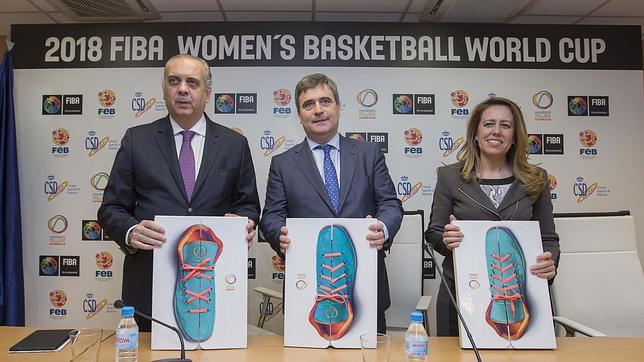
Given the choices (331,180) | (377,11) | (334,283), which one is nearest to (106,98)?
(377,11)

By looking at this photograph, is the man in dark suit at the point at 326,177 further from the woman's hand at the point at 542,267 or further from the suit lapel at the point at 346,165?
the woman's hand at the point at 542,267

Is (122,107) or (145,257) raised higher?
(122,107)

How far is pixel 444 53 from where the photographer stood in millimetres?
3695

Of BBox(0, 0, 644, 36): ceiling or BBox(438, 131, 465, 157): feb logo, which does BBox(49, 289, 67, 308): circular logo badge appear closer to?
BBox(0, 0, 644, 36): ceiling

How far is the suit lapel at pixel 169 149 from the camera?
189 centimetres

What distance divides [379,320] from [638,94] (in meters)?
3.20

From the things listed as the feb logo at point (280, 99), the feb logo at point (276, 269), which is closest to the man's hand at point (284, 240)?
the feb logo at point (276, 269)

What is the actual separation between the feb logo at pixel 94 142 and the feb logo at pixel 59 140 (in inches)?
6.9

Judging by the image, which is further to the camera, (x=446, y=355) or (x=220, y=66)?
(x=220, y=66)

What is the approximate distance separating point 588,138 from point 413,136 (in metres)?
1.41

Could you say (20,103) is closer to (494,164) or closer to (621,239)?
(494,164)

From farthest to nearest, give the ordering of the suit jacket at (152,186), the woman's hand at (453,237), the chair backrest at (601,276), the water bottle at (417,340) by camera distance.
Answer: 1. the chair backrest at (601,276)
2. the suit jacket at (152,186)
3. the woman's hand at (453,237)
4. the water bottle at (417,340)

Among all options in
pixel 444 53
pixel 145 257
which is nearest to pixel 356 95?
pixel 444 53

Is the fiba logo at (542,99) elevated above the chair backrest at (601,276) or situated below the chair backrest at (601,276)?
above
